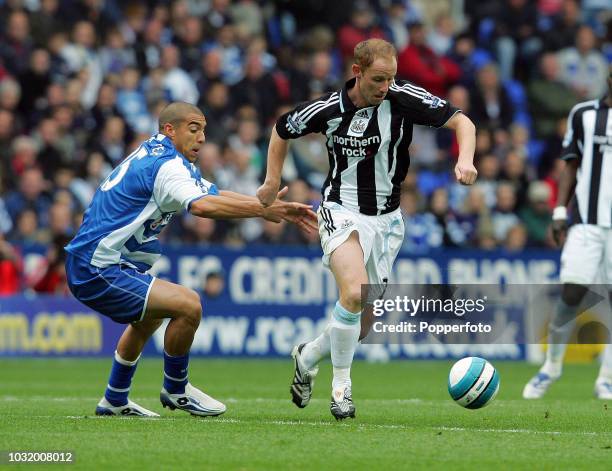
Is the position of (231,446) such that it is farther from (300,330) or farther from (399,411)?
(300,330)

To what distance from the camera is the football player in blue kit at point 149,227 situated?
334 inches

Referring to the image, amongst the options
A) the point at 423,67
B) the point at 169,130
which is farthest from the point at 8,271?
the point at 169,130

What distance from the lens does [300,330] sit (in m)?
17.2

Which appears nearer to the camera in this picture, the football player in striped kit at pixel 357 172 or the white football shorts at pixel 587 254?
the football player in striped kit at pixel 357 172

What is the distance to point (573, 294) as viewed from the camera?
1137 cm

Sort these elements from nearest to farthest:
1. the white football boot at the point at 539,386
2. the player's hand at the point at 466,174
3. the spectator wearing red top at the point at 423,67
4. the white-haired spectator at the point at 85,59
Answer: the player's hand at the point at 466,174, the white football boot at the point at 539,386, the white-haired spectator at the point at 85,59, the spectator wearing red top at the point at 423,67

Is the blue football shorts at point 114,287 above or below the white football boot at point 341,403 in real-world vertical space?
above

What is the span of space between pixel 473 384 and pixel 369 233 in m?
1.25

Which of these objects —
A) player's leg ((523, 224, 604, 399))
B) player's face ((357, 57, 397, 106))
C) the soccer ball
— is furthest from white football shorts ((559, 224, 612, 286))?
player's face ((357, 57, 397, 106))

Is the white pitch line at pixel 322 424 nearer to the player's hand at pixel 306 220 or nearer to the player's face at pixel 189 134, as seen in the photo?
the player's hand at pixel 306 220

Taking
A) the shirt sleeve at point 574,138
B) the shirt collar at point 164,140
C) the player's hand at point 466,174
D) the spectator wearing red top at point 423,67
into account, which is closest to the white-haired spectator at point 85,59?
the spectator wearing red top at point 423,67

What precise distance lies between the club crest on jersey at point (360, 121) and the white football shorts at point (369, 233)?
21.4 inches

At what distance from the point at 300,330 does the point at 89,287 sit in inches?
344

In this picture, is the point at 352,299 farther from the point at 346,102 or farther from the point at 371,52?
the point at 371,52
